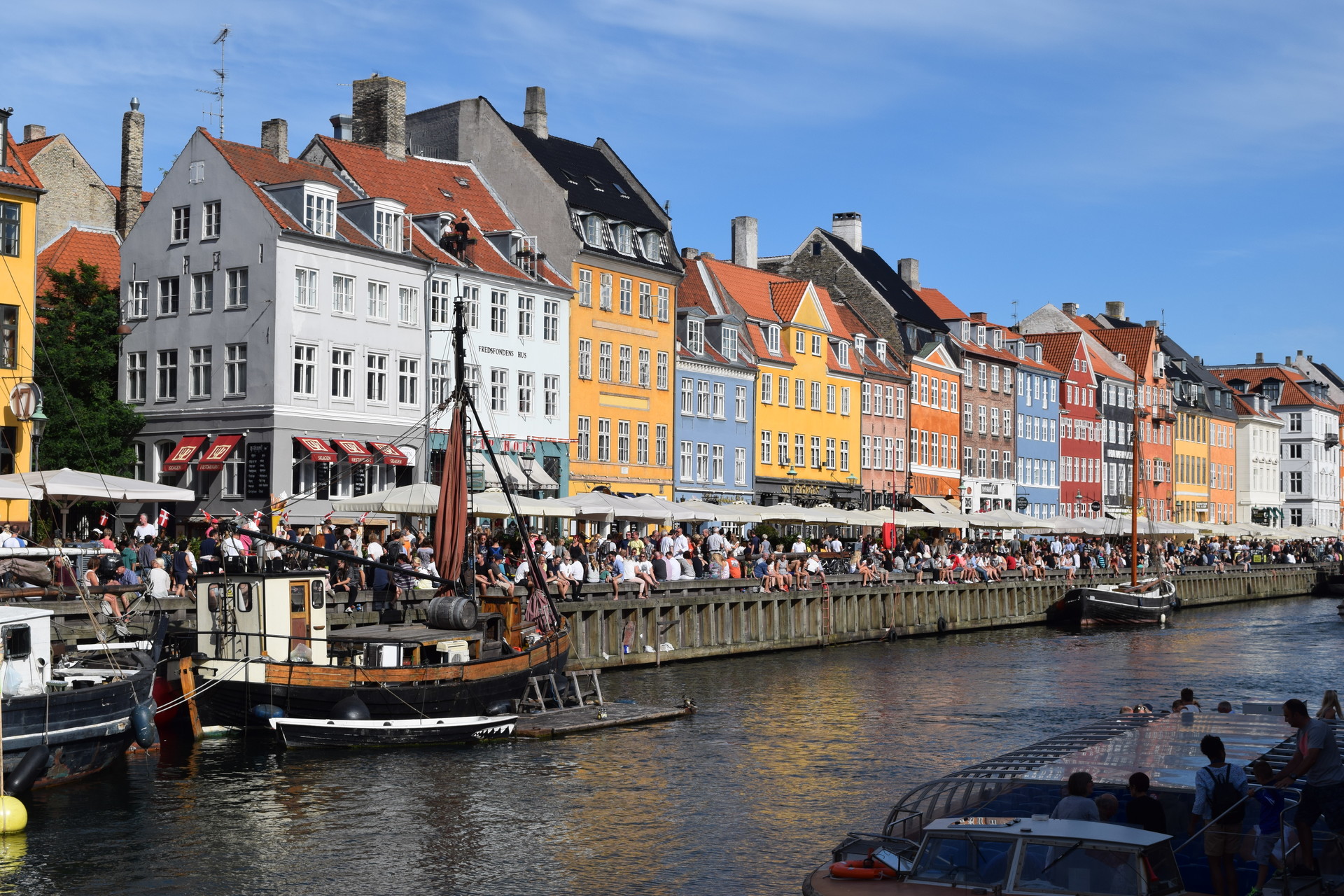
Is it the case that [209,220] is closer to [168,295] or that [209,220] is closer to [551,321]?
[168,295]

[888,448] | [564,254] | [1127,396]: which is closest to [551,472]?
[564,254]

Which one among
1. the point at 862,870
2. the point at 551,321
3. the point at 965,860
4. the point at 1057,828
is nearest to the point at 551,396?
the point at 551,321

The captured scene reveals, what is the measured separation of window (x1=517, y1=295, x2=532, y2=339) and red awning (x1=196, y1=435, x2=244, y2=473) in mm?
12059

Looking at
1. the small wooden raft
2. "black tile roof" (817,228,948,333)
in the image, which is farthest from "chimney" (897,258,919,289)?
the small wooden raft

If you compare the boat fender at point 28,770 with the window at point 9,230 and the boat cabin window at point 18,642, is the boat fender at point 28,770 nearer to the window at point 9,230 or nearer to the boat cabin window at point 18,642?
the boat cabin window at point 18,642

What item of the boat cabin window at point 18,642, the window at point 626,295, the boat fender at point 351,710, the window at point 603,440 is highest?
the window at point 626,295

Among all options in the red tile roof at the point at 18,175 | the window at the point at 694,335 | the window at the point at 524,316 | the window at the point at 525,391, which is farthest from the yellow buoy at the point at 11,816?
the window at the point at 694,335

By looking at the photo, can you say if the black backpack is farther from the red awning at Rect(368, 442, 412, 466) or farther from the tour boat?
the red awning at Rect(368, 442, 412, 466)

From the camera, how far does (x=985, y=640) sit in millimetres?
54594

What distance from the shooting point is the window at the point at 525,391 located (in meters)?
57.2

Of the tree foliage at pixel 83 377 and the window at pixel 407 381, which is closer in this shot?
the tree foliage at pixel 83 377

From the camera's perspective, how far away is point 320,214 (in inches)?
1988

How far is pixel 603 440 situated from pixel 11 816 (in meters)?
42.0

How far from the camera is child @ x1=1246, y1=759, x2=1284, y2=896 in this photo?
14.3m
